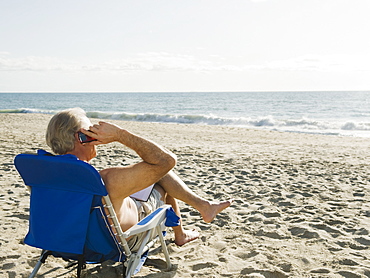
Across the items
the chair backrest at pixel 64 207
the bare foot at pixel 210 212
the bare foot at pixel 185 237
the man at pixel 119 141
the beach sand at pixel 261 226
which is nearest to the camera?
the chair backrest at pixel 64 207

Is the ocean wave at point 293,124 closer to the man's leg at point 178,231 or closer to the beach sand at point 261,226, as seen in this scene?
the beach sand at point 261,226

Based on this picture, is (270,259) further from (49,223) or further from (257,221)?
(49,223)

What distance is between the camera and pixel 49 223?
226cm

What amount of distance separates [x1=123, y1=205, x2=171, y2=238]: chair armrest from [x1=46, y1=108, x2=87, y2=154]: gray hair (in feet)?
2.03

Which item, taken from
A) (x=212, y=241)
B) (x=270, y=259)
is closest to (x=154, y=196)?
(x=212, y=241)

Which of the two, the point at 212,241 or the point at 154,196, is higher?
the point at 154,196

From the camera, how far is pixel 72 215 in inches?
86.4

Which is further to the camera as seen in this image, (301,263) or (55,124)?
(301,263)

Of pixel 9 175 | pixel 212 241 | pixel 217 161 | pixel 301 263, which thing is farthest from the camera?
pixel 217 161

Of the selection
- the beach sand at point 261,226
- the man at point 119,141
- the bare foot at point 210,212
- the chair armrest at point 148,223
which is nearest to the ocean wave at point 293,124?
the beach sand at point 261,226

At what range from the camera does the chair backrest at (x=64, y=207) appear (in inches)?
81.0

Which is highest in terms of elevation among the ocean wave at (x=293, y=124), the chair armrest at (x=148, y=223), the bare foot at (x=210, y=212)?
the chair armrest at (x=148, y=223)

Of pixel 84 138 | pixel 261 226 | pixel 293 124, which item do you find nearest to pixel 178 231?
pixel 261 226

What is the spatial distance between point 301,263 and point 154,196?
4.05 ft
